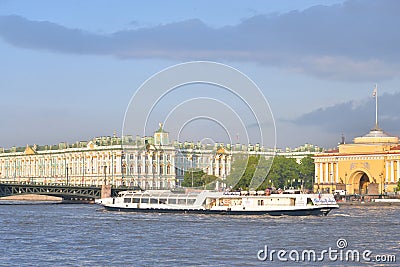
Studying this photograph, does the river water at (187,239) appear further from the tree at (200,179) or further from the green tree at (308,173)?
the green tree at (308,173)

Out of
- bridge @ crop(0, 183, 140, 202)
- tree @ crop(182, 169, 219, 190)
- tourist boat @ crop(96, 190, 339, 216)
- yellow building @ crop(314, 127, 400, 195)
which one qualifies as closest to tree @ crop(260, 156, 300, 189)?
yellow building @ crop(314, 127, 400, 195)

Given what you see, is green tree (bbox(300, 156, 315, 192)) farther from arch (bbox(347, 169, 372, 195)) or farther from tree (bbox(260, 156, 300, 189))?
arch (bbox(347, 169, 372, 195))

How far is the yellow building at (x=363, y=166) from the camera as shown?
395 feet

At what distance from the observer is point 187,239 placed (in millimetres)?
48188

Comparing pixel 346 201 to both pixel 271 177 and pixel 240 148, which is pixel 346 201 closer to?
pixel 271 177

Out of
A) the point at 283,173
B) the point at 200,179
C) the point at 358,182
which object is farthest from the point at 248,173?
the point at 358,182

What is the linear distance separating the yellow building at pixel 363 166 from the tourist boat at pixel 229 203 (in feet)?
151

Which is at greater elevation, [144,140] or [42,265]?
[144,140]

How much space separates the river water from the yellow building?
52.8 meters

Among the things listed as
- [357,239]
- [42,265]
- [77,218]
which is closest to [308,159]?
[77,218]

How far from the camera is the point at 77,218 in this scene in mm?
69000

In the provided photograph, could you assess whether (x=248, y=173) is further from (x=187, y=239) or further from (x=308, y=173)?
(x=187, y=239)

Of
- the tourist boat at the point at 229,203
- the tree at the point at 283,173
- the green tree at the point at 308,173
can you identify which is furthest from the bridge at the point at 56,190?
the green tree at the point at 308,173

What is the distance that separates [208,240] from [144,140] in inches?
3382
